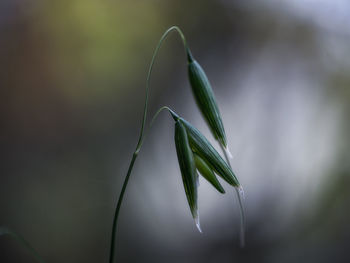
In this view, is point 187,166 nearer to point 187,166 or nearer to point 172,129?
point 187,166

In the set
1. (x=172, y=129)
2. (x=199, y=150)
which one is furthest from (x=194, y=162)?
(x=172, y=129)

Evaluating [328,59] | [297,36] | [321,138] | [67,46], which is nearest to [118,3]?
[67,46]

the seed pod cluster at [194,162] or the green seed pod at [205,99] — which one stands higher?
the green seed pod at [205,99]

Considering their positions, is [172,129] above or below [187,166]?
above

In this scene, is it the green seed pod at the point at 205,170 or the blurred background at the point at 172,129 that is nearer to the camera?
the green seed pod at the point at 205,170

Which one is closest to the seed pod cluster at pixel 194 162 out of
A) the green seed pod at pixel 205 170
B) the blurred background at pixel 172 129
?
the green seed pod at pixel 205 170

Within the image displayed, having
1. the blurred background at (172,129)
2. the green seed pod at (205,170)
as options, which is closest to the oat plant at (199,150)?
the green seed pod at (205,170)

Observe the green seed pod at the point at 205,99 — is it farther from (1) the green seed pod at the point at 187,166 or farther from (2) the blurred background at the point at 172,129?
(2) the blurred background at the point at 172,129

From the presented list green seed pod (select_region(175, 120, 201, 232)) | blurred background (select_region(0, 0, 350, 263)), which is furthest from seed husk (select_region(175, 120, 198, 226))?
blurred background (select_region(0, 0, 350, 263))

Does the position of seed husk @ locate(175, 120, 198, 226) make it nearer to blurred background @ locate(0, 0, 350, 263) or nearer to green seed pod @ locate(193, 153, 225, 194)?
green seed pod @ locate(193, 153, 225, 194)
